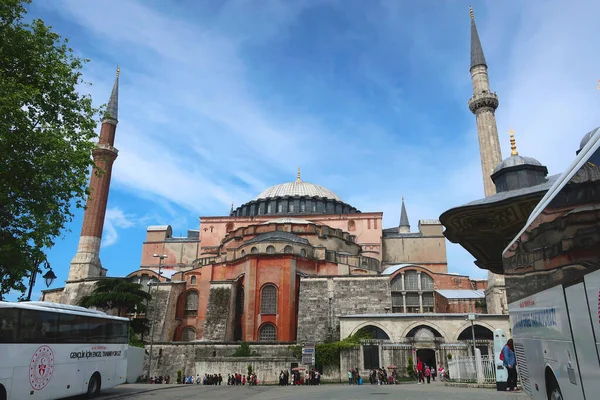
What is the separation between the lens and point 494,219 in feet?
41.4

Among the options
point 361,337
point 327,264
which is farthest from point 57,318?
point 327,264

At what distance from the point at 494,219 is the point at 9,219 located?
13668 millimetres

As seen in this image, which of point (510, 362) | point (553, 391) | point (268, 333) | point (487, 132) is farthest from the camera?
point (487, 132)

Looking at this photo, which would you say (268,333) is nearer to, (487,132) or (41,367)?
(487,132)

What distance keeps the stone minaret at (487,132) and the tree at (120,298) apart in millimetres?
22455

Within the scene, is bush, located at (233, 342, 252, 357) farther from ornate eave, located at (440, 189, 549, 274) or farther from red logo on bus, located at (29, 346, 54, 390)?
red logo on bus, located at (29, 346, 54, 390)

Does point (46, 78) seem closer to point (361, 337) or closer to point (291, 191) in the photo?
point (361, 337)

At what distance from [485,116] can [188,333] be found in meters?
27.2

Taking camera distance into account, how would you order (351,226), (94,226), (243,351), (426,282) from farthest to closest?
(351,226), (94,226), (426,282), (243,351)

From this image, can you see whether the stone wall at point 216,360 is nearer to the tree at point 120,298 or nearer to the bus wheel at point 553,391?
the tree at point 120,298

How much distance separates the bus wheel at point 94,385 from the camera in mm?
11625

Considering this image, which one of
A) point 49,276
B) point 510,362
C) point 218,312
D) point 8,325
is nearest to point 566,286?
point 510,362

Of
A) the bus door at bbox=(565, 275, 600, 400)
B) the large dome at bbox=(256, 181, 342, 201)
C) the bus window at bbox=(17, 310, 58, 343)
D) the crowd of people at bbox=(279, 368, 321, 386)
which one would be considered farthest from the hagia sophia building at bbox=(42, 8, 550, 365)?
the bus door at bbox=(565, 275, 600, 400)

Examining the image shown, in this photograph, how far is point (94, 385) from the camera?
38.9 ft
